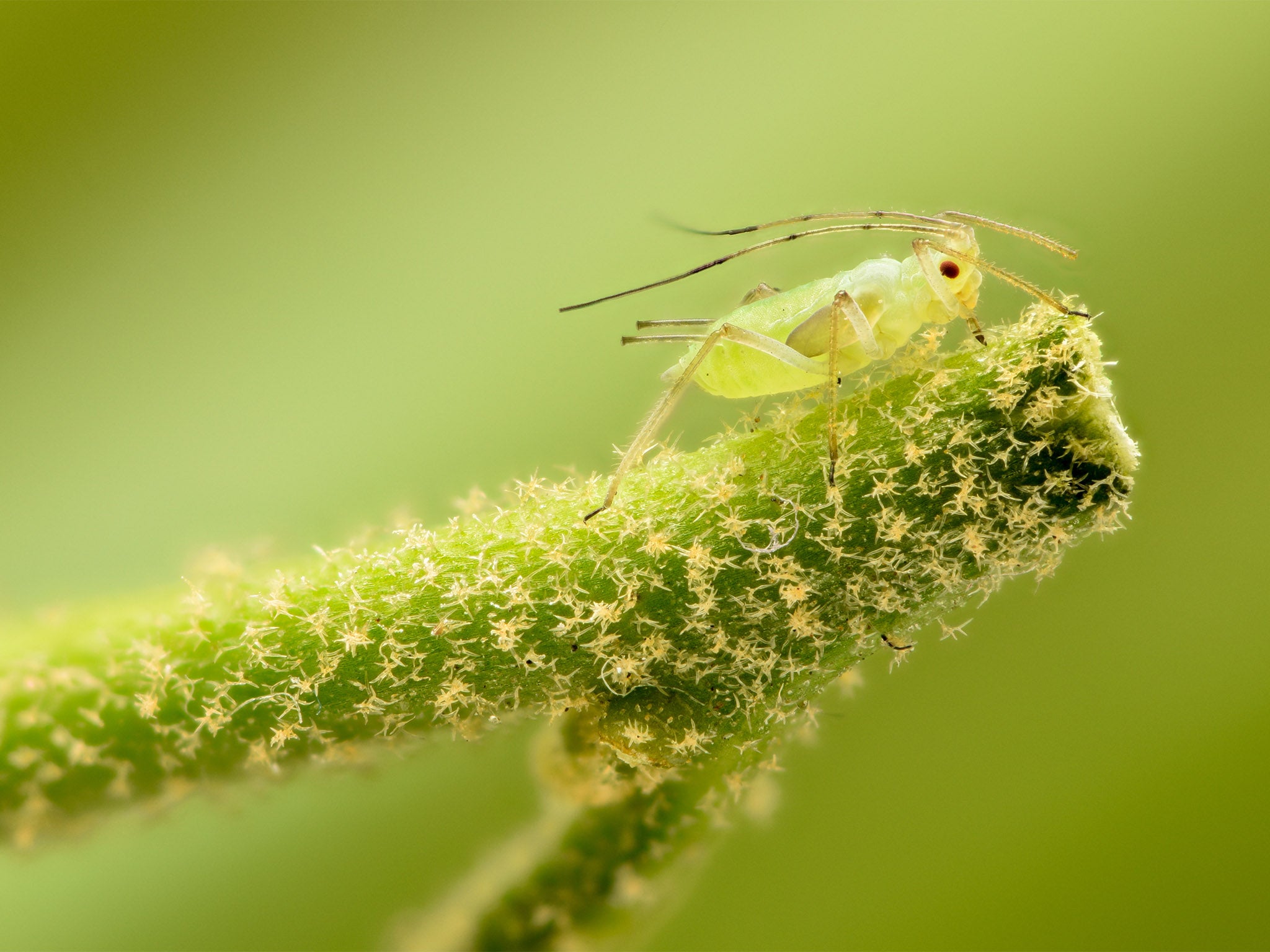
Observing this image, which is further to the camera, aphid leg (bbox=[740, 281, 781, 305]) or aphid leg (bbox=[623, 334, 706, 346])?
aphid leg (bbox=[740, 281, 781, 305])

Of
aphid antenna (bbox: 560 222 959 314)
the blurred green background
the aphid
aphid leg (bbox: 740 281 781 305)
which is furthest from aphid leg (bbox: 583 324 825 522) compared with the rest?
the blurred green background

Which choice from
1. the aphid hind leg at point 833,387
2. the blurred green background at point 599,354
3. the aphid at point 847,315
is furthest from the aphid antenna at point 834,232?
the blurred green background at point 599,354

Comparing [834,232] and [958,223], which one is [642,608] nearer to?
[834,232]

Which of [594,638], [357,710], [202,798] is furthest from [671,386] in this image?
[202,798]

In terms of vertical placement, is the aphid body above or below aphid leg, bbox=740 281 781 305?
below

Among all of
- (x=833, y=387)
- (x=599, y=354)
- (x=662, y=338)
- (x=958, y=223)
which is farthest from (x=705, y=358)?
(x=599, y=354)

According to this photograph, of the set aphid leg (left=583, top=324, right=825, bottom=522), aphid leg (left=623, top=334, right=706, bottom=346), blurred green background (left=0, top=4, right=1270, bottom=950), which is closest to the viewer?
aphid leg (left=583, top=324, right=825, bottom=522)

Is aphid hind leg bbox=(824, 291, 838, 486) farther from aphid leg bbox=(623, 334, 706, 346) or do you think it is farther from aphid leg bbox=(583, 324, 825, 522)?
aphid leg bbox=(623, 334, 706, 346)

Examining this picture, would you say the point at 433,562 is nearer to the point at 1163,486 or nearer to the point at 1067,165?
the point at 1163,486
